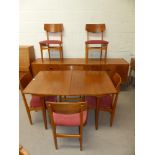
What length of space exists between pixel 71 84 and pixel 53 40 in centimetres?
193

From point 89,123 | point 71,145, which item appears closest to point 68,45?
point 89,123

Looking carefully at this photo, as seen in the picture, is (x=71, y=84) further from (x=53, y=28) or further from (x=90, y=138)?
(x=53, y=28)

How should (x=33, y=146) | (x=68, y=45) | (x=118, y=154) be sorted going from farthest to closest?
(x=68, y=45), (x=33, y=146), (x=118, y=154)

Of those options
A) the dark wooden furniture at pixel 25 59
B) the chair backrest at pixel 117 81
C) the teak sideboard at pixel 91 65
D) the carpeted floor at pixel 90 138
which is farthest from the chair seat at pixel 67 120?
the dark wooden furniture at pixel 25 59

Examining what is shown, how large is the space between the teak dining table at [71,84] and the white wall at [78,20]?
1.54 m

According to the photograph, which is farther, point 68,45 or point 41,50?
point 68,45

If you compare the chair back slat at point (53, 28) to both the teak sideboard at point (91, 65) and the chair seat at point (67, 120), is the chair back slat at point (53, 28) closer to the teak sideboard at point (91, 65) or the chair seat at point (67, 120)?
the teak sideboard at point (91, 65)

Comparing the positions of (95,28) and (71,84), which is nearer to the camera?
(71,84)

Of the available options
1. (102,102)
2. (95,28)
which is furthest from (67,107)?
(95,28)

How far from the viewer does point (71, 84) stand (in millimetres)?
2574
